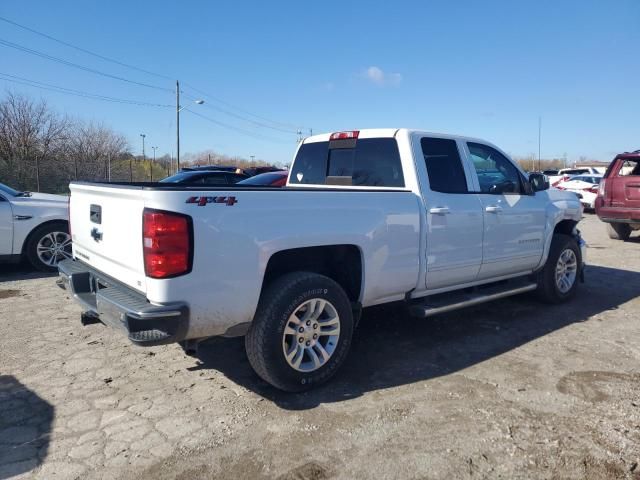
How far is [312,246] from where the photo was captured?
3.52m

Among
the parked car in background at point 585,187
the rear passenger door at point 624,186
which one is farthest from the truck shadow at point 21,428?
the parked car in background at point 585,187

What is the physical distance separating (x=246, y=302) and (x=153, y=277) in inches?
24.4

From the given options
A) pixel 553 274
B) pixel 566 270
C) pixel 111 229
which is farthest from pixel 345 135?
pixel 566 270

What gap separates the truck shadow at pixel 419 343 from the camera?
12.2 ft

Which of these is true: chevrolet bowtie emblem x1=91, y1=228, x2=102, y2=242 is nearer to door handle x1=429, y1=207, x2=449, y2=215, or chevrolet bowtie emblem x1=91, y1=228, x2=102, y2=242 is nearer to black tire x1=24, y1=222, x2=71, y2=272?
door handle x1=429, y1=207, x2=449, y2=215

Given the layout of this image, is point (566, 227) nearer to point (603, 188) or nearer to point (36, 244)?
point (603, 188)

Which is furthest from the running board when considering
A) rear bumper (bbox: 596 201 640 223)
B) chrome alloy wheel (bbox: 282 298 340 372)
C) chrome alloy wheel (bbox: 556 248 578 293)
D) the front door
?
rear bumper (bbox: 596 201 640 223)

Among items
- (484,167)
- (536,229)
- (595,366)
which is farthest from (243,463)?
(536,229)

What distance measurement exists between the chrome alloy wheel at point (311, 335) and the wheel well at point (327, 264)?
35cm

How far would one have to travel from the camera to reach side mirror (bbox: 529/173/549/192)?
5523 millimetres

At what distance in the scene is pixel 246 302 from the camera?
321cm

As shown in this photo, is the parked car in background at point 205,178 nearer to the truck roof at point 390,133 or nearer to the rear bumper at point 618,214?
the truck roof at point 390,133

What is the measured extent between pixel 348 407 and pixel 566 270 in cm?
409

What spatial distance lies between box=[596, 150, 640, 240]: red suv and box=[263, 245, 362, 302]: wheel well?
9.34 metres
